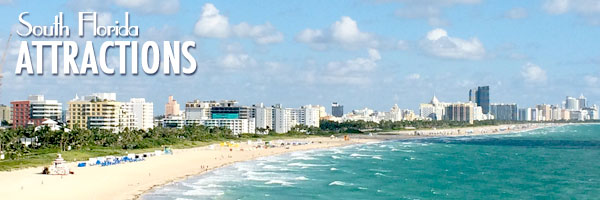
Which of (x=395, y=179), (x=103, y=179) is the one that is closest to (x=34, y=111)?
(x=103, y=179)

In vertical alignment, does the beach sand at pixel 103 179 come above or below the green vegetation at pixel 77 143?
below

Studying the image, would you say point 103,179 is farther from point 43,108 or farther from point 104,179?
point 43,108

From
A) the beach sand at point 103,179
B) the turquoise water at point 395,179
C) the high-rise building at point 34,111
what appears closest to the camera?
the beach sand at point 103,179

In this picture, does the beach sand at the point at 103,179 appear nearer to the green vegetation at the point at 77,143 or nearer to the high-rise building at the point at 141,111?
the green vegetation at the point at 77,143

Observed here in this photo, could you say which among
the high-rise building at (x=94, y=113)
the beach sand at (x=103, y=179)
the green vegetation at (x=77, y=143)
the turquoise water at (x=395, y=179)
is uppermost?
the high-rise building at (x=94, y=113)

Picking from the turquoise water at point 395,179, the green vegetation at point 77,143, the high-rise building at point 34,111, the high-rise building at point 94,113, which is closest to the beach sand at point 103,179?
the turquoise water at point 395,179

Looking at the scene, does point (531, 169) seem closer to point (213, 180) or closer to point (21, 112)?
point (213, 180)

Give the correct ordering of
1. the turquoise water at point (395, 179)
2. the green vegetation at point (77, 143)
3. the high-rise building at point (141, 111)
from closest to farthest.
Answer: the turquoise water at point (395, 179), the green vegetation at point (77, 143), the high-rise building at point (141, 111)
